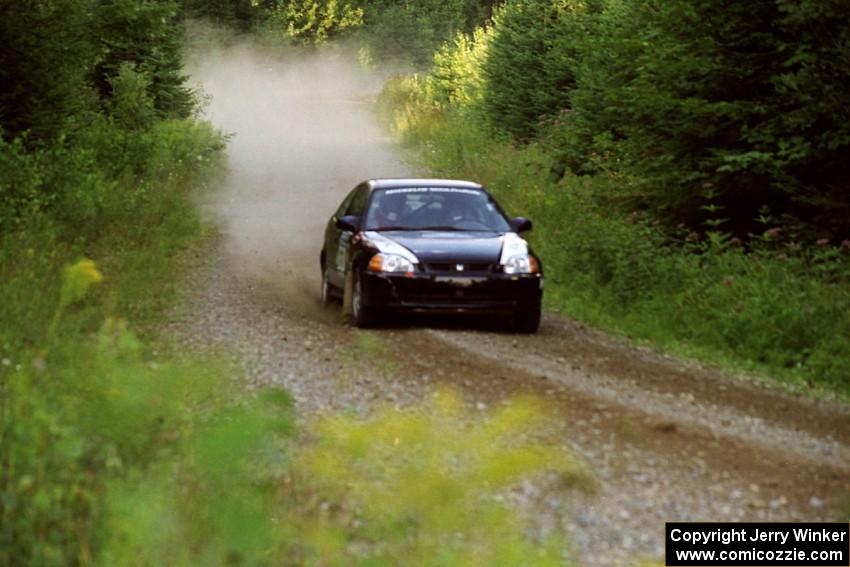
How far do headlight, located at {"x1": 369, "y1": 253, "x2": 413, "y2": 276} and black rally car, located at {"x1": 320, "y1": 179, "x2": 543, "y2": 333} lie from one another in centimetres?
1

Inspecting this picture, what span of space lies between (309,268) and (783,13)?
27.2 feet

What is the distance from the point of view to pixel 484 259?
552 inches

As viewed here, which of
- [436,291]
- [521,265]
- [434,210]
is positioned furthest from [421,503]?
[434,210]

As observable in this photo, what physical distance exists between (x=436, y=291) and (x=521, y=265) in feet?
3.11

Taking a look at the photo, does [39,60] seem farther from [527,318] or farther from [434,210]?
[527,318]

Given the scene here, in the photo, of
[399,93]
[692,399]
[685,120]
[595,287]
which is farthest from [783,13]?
[399,93]

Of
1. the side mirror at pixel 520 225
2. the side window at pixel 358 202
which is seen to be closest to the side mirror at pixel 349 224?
the side window at pixel 358 202

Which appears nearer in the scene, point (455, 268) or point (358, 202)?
point (455, 268)

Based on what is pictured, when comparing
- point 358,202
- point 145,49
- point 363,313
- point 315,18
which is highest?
point 358,202

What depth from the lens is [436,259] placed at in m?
13.9

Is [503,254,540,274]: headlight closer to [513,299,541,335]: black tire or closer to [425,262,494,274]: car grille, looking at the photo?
[425,262,494,274]: car grille

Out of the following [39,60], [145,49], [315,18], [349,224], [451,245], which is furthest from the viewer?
[315,18]

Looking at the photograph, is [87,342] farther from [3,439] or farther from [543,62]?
[543,62]

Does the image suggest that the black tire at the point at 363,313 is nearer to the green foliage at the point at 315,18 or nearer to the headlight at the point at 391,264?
the headlight at the point at 391,264
